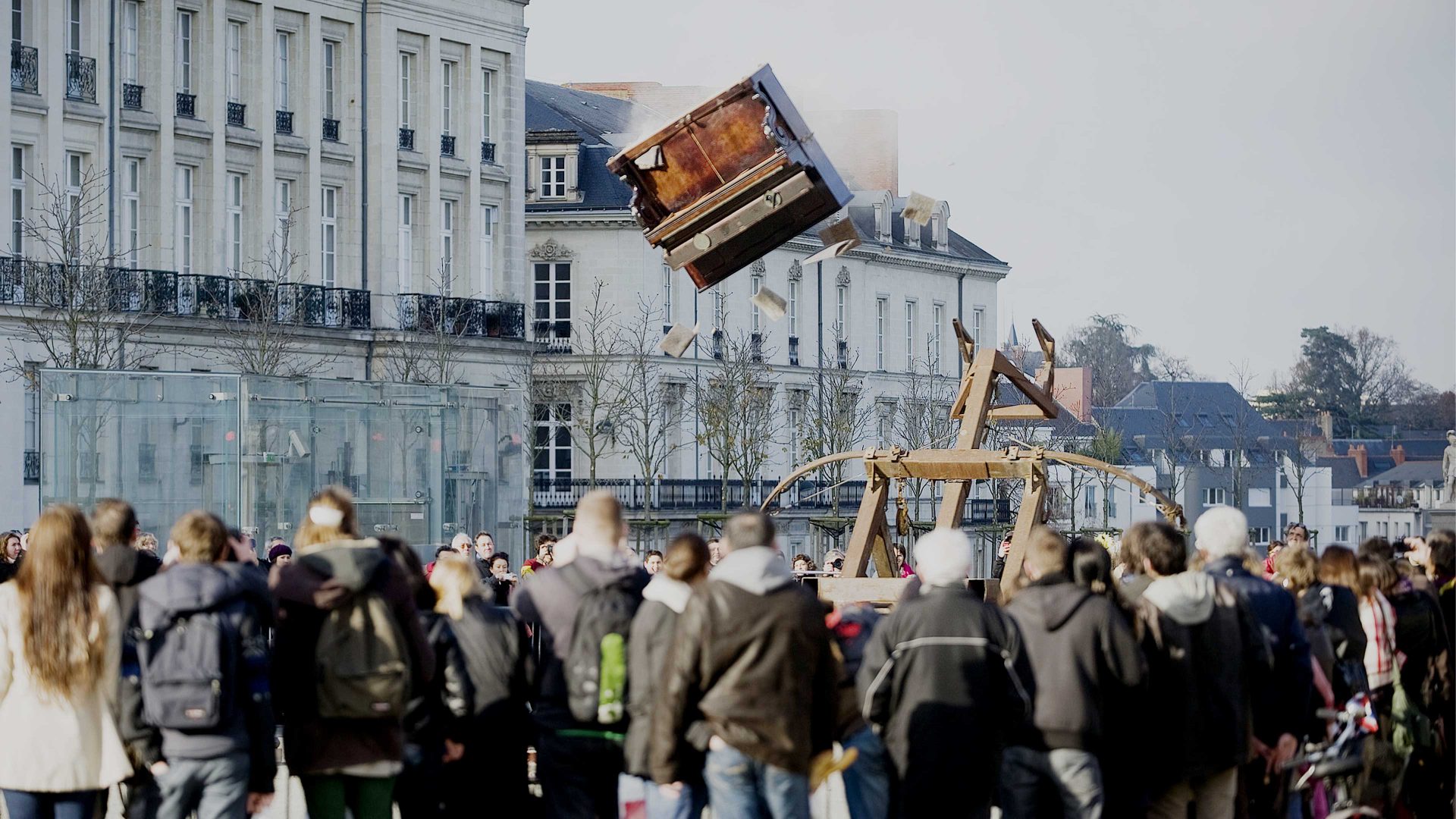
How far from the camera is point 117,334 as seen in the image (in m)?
44.5

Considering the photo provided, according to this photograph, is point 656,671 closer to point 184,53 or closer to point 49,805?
point 49,805

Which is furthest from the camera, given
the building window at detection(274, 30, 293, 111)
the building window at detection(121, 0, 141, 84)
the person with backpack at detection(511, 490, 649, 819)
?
the building window at detection(274, 30, 293, 111)

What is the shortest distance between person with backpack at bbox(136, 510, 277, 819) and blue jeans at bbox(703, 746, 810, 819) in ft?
6.25

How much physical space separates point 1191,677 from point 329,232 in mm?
44365

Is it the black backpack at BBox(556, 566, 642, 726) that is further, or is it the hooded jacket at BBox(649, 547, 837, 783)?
the black backpack at BBox(556, 566, 642, 726)

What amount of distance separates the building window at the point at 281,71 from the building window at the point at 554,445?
51.6ft

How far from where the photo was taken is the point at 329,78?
174 feet

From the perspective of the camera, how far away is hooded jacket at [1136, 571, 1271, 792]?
1045 centimetres

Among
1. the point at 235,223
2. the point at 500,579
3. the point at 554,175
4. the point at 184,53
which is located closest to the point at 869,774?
the point at 500,579

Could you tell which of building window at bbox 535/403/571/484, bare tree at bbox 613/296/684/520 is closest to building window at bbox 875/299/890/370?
bare tree at bbox 613/296/684/520

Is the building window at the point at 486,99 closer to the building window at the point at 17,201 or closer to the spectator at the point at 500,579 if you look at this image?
the building window at the point at 17,201

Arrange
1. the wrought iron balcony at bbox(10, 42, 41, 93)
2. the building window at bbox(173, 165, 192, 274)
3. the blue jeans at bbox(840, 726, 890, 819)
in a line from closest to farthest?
the blue jeans at bbox(840, 726, 890, 819) → the wrought iron balcony at bbox(10, 42, 41, 93) → the building window at bbox(173, 165, 192, 274)

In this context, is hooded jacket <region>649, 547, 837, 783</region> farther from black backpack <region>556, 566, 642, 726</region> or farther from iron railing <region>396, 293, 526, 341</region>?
iron railing <region>396, 293, 526, 341</region>

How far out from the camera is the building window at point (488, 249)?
5750 centimetres
